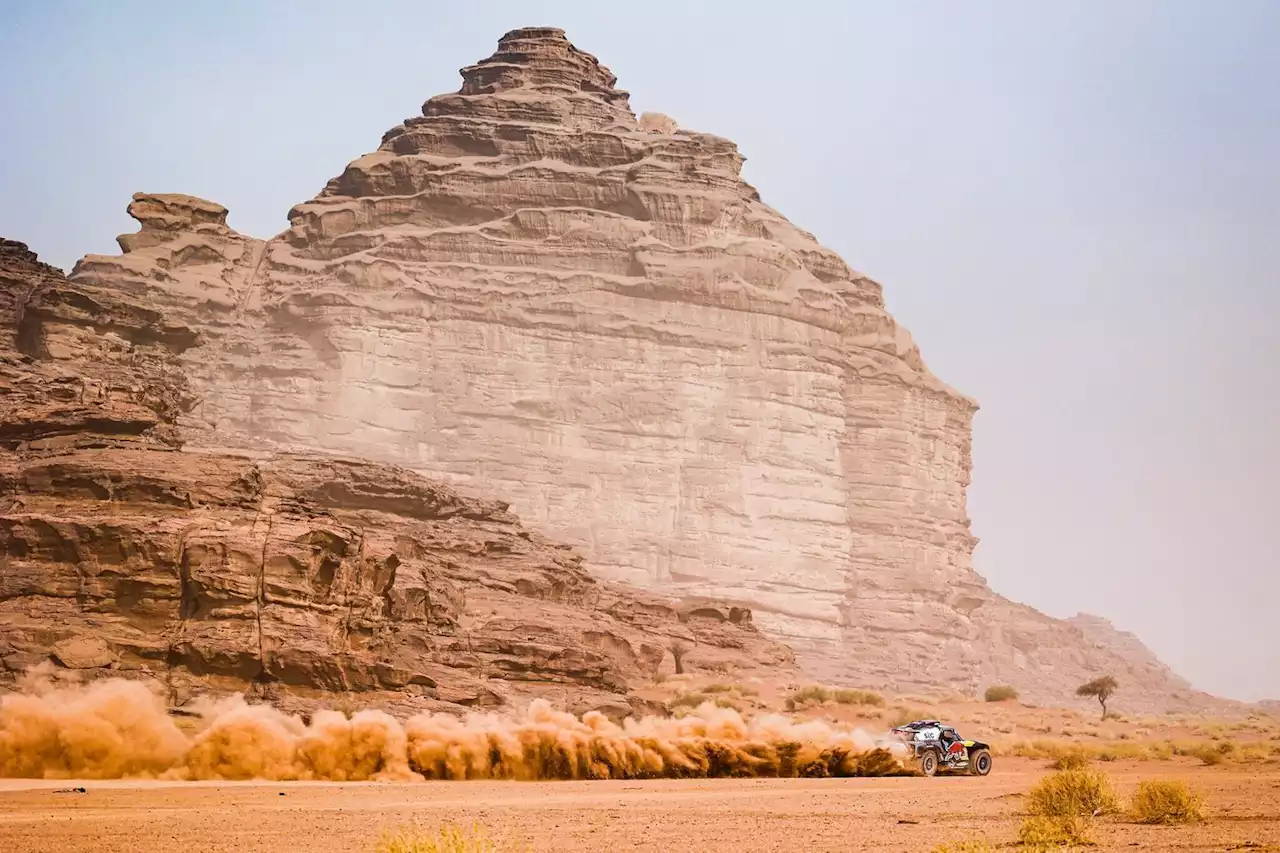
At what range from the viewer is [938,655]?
12144 centimetres

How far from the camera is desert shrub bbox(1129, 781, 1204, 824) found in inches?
1034

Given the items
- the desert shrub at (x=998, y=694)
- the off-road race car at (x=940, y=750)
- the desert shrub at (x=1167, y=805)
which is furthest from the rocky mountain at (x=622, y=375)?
the desert shrub at (x=1167, y=805)

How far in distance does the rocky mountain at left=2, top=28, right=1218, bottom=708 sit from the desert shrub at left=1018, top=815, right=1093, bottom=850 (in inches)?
3519

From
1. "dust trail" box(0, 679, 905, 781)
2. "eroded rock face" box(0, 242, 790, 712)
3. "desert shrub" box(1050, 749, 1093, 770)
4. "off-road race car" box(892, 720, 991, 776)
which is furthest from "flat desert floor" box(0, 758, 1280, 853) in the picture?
"eroded rock face" box(0, 242, 790, 712)

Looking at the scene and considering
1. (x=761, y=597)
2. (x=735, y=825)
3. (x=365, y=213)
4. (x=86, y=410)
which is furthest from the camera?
(x=365, y=213)

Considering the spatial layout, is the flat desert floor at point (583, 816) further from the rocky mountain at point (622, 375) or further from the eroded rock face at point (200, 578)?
the rocky mountain at point (622, 375)

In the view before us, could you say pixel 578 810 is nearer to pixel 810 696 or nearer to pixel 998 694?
pixel 810 696

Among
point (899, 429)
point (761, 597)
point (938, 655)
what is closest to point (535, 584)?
point (761, 597)

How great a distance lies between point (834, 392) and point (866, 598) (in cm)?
1439

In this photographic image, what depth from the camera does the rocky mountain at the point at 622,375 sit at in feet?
392

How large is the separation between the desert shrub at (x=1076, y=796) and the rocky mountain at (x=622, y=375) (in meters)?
85.1

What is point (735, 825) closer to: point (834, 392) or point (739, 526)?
point (739, 526)

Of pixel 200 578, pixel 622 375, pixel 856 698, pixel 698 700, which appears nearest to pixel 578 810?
pixel 200 578

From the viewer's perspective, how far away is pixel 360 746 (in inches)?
1368
